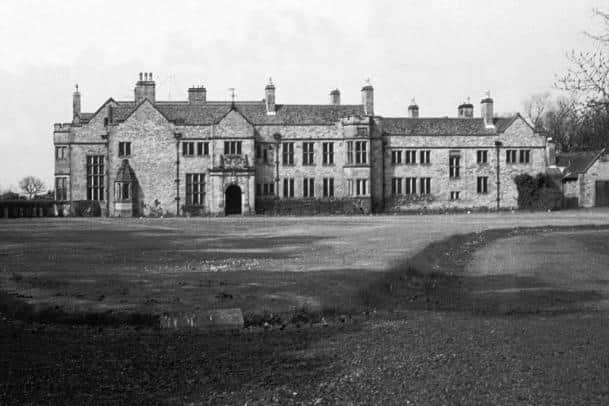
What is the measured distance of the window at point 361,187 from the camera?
58625 mm

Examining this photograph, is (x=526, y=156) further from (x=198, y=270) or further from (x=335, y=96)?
(x=198, y=270)

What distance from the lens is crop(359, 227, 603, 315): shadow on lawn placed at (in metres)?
12.7

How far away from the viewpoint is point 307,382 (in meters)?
7.68

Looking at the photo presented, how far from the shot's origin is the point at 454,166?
62125mm

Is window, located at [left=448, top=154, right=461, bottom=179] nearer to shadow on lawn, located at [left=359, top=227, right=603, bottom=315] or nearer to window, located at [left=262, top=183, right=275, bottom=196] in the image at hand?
window, located at [left=262, top=183, right=275, bottom=196]

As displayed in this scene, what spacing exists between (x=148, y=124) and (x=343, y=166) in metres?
15.8

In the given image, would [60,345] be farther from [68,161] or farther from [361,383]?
[68,161]

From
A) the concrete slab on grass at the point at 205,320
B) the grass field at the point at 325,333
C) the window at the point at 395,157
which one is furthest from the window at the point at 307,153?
the concrete slab on grass at the point at 205,320

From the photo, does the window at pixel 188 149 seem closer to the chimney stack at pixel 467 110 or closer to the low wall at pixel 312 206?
the low wall at pixel 312 206

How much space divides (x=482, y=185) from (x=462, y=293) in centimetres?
4935

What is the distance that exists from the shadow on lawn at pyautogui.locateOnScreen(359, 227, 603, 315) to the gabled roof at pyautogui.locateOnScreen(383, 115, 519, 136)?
43353mm

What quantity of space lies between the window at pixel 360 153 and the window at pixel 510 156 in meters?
12.8

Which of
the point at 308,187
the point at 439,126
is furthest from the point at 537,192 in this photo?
the point at 308,187

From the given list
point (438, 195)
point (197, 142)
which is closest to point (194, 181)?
point (197, 142)
